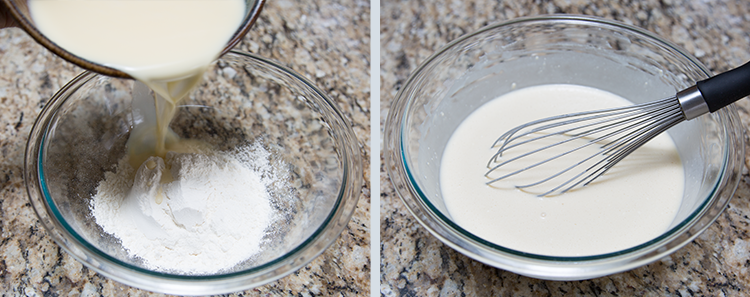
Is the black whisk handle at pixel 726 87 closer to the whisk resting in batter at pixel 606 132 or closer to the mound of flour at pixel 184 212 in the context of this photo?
the whisk resting in batter at pixel 606 132

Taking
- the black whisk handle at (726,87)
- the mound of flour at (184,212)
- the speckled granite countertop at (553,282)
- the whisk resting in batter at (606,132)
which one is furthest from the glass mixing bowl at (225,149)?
the black whisk handle at (726,87)

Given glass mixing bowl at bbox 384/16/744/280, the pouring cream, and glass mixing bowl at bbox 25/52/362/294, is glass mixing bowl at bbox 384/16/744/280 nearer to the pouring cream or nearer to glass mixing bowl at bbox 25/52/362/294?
glass mixing bowl at bbox 25/52/362/294

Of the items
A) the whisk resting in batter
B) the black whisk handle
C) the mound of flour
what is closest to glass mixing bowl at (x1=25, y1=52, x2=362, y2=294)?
the mound of flour

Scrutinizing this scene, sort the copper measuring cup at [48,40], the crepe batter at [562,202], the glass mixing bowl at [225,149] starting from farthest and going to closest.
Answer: the crepe batter at [562,202] → the glass mixing bowl at [225,149] → the copper measuring cup at [48,40]

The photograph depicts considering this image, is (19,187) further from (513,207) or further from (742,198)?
(742,198)

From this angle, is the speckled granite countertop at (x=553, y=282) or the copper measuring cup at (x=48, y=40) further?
the speckled granite countertop at (x=553, y=282)

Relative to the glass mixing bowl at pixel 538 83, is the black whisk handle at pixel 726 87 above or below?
above

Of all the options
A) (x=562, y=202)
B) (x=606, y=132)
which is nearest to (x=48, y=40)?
(x=562, y=202)

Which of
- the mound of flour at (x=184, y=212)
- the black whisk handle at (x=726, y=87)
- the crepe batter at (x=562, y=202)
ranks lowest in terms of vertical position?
the mound of flour at (x=184, y=212)

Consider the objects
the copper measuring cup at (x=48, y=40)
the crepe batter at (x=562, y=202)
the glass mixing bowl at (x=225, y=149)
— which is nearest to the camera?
the copper measuring cup at (x=48, y=40)
